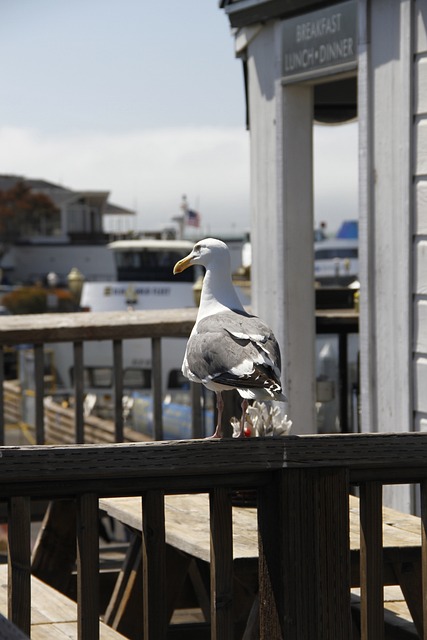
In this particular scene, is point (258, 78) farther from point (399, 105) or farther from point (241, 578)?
point (241, 578)

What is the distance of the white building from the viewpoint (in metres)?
4.41

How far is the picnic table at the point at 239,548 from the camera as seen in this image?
2939mm

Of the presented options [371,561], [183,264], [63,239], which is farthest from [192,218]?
[371,561]

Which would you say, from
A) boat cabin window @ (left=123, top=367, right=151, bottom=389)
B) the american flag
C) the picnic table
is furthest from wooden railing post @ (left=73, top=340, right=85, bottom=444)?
the american flag

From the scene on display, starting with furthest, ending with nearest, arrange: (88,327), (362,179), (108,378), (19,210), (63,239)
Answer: (19,210) < (63,239) < (108,378) < (88,327) < (362,179)

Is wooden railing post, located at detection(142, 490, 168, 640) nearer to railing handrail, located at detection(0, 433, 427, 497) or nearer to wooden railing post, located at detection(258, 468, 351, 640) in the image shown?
railing handrail, located at detection(0, 433, 427, 497)

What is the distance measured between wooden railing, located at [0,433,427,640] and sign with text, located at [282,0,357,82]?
2824 mm

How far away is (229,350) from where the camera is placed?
2531 millimetres

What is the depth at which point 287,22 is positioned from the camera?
516cm

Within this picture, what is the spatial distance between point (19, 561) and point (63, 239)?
70.4 metres

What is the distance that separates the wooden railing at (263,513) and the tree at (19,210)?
70908 mm

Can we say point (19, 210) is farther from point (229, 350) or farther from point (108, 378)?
point (229, 350)

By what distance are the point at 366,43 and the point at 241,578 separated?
242 centimetres

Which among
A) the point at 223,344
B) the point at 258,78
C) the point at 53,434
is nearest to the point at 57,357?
the point at 53,434
